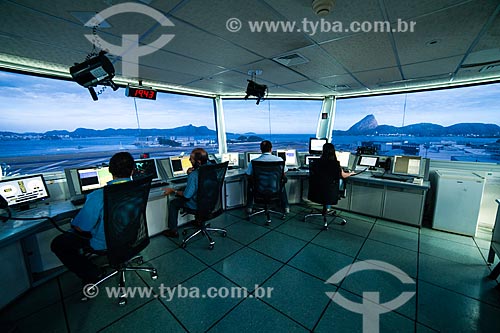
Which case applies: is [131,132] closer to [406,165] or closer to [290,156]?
[290,156]

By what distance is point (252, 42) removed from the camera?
1938 mm

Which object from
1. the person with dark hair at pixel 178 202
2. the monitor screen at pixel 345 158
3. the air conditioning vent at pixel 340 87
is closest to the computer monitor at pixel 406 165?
the monitor screen at pixel 345 158

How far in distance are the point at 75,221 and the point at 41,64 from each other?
2423 mm

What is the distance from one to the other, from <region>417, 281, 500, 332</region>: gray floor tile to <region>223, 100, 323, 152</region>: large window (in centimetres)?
354

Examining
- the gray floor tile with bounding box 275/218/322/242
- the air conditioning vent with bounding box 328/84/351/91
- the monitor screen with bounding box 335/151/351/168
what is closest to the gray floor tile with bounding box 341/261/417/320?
the gray floor tile with bounding box 275/218/322/242

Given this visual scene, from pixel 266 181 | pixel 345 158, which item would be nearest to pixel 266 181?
pixel 266 181

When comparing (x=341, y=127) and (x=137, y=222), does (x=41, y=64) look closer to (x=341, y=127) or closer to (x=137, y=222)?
(x=137, y=222)

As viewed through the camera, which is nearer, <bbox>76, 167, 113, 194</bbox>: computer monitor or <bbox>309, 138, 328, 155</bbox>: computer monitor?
<bbox>76, 167, 113, 194</bbox>: computer monitor

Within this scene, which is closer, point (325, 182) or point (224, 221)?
point (325, 182)

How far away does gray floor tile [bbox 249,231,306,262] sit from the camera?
2361 millimetres

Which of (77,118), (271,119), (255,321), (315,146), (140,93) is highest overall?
(140,93)

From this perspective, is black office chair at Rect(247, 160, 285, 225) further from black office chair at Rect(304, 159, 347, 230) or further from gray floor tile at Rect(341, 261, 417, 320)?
gray floor tile at Rect(341, 261, 417, 320)

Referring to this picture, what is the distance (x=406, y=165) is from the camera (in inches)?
133

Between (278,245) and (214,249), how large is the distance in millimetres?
910
